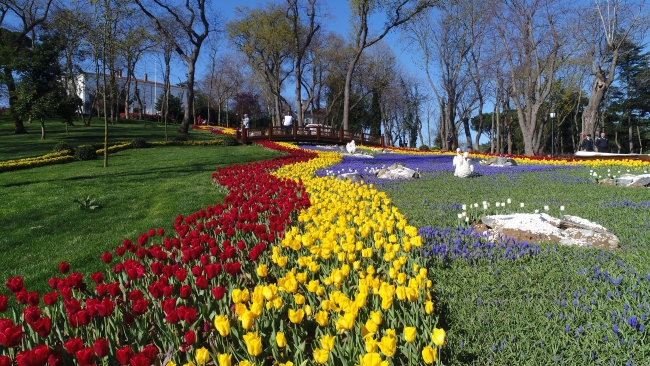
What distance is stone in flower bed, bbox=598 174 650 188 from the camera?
8477mm

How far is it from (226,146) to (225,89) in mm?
39594

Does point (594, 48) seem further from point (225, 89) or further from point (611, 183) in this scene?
point (225, 89)

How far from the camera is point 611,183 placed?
9305 millimetres

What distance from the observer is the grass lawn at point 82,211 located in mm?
5109

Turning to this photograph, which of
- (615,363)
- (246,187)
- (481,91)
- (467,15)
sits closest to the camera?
(615,363)

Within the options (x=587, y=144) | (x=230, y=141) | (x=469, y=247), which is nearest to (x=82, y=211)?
(x=469, y=247)

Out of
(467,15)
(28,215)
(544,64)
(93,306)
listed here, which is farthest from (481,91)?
(93,306)

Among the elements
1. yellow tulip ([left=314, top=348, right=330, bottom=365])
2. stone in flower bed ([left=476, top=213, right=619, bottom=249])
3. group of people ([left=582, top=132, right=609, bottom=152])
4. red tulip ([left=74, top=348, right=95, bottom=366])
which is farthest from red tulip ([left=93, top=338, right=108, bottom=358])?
group of people ([left=582, top=132, right=609, bottom=152])

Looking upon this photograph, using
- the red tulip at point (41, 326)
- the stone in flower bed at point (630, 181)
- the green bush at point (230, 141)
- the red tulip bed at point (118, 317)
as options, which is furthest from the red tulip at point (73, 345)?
the green bush at point (230, 141)

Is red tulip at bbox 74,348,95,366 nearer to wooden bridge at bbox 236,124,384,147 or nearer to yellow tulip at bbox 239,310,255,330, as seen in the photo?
yellow tulip at bbox 239,310,255,330

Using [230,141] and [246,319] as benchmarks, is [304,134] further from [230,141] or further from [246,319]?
[246,319]

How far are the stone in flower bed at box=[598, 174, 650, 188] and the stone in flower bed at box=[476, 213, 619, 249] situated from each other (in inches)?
195

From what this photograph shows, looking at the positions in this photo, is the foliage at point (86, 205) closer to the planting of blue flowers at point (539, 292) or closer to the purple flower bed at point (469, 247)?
the planting of blue flowers at point (539, 292)

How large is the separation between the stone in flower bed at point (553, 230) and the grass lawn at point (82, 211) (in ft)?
15.2
